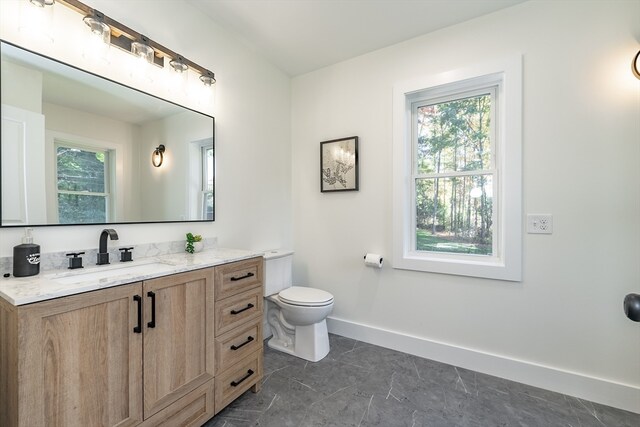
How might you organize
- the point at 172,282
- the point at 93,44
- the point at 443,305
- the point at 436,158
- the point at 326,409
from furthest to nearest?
the point at 436,158 → the point at 443,305 → the point at 326,409 → the point at 93,44 → the point at 172,282

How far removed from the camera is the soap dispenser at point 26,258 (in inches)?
44.7

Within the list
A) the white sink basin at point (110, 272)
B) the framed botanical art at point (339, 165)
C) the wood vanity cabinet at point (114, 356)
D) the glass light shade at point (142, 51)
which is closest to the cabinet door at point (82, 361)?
the wood vanity cabinet at point (114, 356)

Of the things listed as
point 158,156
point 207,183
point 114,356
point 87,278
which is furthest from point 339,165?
point 114,356

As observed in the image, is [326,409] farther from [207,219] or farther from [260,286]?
[207,219]

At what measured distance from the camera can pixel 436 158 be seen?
2.37m

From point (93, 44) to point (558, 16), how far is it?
290 centimetres

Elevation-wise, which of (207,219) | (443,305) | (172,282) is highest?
(207,219)

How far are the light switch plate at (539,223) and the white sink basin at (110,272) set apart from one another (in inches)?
90.6

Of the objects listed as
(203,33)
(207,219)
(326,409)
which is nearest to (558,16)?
(203,33)

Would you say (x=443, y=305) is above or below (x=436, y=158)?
below

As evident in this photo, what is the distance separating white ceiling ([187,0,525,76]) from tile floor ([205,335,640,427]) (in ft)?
8.88

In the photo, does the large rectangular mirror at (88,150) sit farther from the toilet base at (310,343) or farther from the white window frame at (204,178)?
the toilet base at (310,343)

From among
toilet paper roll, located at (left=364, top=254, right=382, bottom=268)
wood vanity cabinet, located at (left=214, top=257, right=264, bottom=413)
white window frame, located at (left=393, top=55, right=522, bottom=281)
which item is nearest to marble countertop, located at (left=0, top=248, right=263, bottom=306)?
wood vanity cabinet, located at (left=214, top=257, right=264, bottom=413)

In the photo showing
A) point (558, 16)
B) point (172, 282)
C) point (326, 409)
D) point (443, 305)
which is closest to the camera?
point (172, 282)
